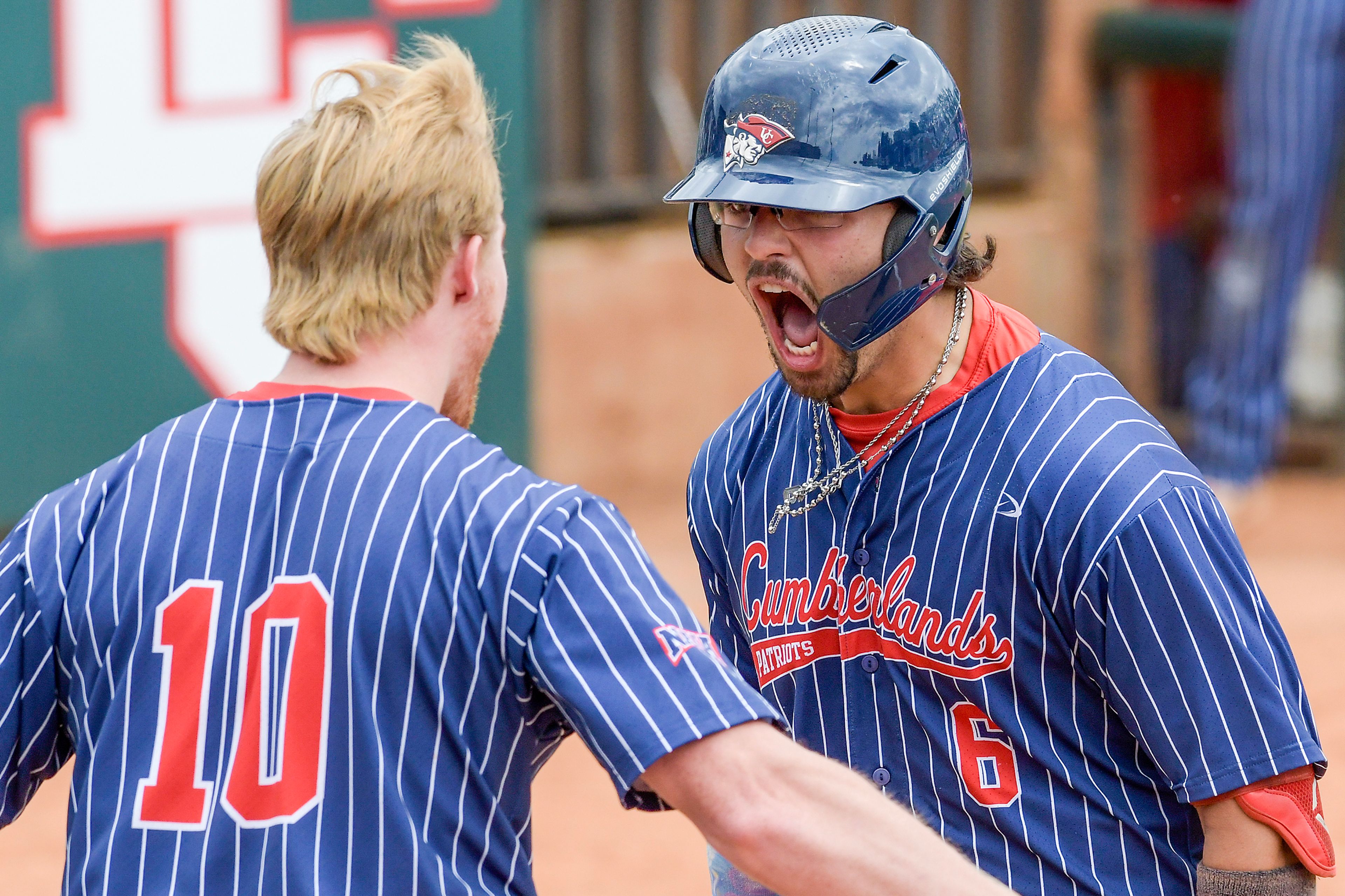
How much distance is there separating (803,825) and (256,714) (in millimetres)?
566

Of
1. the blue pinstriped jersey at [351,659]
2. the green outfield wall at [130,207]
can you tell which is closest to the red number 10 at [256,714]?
the blue pinstriped jersey at [351,659]

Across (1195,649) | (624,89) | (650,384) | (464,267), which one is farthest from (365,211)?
(624,89)

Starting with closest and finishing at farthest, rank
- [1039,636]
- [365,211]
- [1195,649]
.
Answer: [365,211] → [1195,649] → [1039,636]

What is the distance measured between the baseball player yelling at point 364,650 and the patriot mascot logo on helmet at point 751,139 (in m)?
0.52

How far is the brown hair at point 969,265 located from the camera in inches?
93.0

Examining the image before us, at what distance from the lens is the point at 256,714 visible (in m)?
1.68

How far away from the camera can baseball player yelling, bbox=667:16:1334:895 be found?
1957 mm

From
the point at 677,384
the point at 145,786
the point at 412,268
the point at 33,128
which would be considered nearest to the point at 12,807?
the point at 145,786

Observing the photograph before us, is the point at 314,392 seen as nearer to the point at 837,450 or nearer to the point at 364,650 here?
the point at 364,650

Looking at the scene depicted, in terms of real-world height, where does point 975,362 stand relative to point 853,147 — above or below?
below

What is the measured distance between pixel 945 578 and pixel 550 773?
3322mm

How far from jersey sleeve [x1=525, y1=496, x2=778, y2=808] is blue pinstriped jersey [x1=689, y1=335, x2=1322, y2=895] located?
0.51 meters

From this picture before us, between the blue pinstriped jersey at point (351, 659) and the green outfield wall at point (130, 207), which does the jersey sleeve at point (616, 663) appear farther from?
the green outfield wall at point (130, 207)

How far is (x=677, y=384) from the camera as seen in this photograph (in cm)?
869
